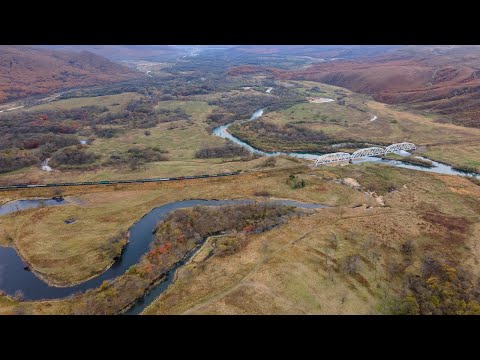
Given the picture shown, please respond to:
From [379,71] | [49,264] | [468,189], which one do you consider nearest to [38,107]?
[49,264]

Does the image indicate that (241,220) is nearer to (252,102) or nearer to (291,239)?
(291,239)

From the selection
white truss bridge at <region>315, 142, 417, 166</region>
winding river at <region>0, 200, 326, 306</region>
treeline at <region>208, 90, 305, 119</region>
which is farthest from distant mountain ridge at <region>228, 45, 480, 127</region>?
winding river at <region>0, 200, 326, 306</region>

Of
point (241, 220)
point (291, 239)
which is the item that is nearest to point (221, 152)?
point (241, 220)

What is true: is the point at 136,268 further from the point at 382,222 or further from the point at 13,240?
the point at 382,222

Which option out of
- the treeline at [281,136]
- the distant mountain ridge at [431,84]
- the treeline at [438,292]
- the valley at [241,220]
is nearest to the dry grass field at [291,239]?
the valley at [241,220]

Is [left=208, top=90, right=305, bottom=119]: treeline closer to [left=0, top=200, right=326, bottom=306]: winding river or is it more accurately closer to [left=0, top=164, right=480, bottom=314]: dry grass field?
[left=0, top=164, right=480, bottom=314]: dry grass field

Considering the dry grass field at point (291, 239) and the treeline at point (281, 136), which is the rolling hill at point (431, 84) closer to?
the treeline at point (281, 136)
